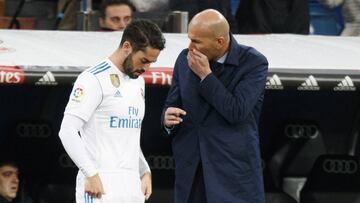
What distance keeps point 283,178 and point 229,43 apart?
2.41 metres

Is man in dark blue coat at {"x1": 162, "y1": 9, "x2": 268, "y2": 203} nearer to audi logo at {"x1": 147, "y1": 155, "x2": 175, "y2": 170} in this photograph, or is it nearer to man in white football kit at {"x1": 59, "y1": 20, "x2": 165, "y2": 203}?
man in white football kit at {"x1": 59, "y1": 20, "x2": 165, "y2": 203}

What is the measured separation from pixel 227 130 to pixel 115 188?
687 mm

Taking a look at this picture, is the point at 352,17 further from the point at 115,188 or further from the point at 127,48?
the point at 115,188

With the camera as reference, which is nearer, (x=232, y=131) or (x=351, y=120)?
(x=232, y=131)

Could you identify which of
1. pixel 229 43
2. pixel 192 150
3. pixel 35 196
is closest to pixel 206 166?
pixel 192 150

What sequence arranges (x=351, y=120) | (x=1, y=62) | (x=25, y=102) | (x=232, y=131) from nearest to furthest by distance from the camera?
(x=232, y=131) → (x=1, y=62) → (x=25, y=102) → (x=351, y=120)

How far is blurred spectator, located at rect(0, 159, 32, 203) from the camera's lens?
741 cm

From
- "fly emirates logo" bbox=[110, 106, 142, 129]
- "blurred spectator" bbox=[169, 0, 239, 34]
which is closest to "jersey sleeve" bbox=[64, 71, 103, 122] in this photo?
"fly emirates logo" bbox=[110, 106, 142, 129]

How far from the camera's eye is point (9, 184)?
7.43 meters

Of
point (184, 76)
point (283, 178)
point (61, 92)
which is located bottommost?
point (283, 178)

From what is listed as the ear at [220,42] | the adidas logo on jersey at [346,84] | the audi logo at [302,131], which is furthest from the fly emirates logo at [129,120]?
the audi logo at [302,131]

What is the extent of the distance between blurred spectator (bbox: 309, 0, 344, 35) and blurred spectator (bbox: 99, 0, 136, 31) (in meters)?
2.17

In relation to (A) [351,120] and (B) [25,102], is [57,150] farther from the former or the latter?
(A) [351,120]

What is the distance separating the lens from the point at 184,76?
638cm
